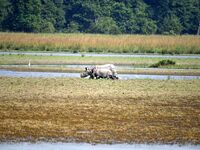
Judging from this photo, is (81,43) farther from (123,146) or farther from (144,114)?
(123,146)

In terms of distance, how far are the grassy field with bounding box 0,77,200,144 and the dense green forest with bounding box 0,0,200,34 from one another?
45.5 meters

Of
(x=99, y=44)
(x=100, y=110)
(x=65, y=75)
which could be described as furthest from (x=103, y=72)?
(x=99, y=44)

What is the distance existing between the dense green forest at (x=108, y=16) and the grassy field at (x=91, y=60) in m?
30.4

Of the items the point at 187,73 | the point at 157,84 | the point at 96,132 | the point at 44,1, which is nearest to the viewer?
the point at 96,132

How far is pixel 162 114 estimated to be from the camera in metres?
18.9

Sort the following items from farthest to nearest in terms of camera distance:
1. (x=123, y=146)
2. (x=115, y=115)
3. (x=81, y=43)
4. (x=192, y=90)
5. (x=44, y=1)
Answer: (x=44, y=1) < (x=81, y=43) < (x=192, y=90) < (x=115, y=115) < (x=123, y=146)

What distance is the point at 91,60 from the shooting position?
39.7 m

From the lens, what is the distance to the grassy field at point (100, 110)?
15852 millimetres

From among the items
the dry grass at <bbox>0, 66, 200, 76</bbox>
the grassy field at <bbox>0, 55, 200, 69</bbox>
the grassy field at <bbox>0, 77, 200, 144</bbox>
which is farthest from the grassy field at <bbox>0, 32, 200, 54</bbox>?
the grassy field at <bbox>0, 77, 200, 144</bbox>

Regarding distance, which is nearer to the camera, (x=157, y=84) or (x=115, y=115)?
(x=115, y=115)

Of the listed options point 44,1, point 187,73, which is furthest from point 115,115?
point 44,1

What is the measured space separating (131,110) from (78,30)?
56393 millimetres

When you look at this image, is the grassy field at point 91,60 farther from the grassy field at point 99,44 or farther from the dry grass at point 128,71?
the grassy field at point 99,44

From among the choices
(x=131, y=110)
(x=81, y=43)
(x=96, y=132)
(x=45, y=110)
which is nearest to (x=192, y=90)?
(x=131, y=110)
